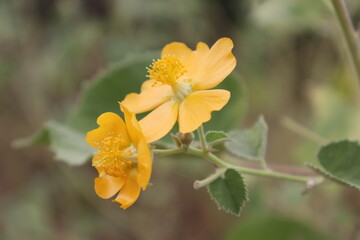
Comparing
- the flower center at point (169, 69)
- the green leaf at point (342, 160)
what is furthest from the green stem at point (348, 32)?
the flower center at point (169, 69)

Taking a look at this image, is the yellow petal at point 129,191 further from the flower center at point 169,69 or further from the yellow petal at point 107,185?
the flower center at point 169,69

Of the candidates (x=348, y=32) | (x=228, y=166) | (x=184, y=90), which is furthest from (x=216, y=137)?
(x=348, y=32)

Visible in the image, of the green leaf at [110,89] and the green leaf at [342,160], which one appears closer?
the green leaf at [342,160]

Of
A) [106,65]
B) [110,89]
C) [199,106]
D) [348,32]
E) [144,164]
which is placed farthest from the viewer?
[106,65]

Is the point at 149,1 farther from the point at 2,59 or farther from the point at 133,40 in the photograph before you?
the point at 2,59

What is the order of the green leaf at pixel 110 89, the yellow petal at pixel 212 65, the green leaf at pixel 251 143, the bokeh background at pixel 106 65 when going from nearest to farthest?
the yellow petal at pixel 212 65
the green leaf at pixel 251 143
the green leaf at pixel 110 89
the bokeh background at pixel 106 65

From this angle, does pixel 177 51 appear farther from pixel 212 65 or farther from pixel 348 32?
pixel 348 32
